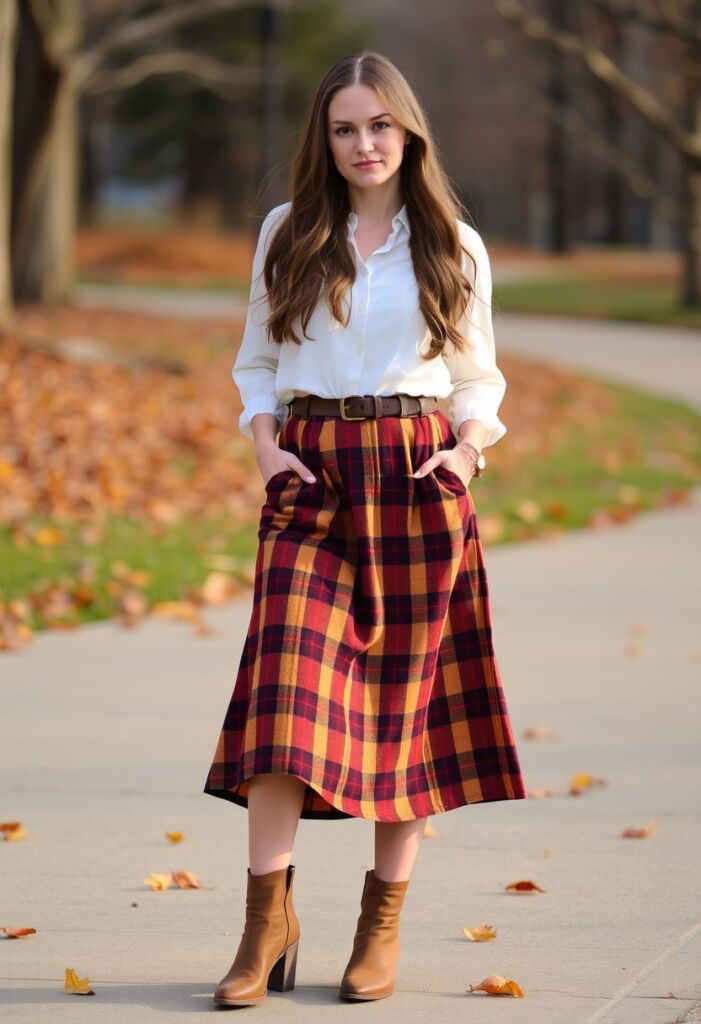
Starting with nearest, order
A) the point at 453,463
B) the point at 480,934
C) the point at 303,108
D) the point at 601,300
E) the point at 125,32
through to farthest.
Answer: the point at 453,463 → the point at 480,934 → the point at 125,32 → the point at 601,300 → the point at 303,108

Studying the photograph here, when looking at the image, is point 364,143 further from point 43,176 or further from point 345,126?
point 43,176

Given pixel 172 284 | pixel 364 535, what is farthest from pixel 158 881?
pixel 172 284

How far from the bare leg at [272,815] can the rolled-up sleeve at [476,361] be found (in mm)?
840

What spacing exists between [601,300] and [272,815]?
→ 94.8 ft

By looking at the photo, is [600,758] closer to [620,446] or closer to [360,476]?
[360,476]

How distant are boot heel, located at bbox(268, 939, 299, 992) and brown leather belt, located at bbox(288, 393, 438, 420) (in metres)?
1.07

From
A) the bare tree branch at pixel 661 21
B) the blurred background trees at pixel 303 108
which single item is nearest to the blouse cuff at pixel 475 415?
the blurred background trees at pixel 303 108

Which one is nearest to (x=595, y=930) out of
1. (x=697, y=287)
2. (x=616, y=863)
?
(x=616, y=863)

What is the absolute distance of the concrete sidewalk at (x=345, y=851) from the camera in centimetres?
355

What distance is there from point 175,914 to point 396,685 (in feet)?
3.11

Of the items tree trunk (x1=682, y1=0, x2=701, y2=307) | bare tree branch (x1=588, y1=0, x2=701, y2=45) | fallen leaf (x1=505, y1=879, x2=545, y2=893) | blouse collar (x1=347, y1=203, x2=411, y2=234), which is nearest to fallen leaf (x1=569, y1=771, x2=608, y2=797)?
fallen leaf (x1=505, y1=879, x2=545, y2=893)

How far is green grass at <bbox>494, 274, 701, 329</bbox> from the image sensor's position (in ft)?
91.4

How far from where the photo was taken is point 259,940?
134 inches

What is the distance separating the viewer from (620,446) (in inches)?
529
